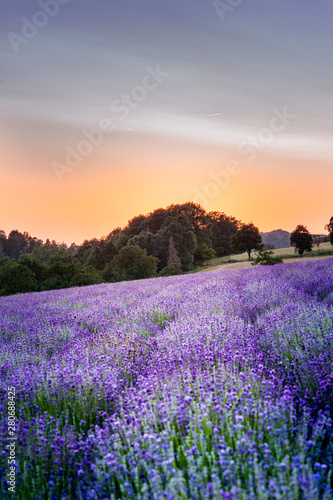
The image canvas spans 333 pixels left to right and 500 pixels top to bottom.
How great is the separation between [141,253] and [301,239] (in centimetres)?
1983

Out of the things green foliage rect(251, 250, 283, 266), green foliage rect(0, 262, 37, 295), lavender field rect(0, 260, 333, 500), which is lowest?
lavender field rect(0, 260, 333, 500)

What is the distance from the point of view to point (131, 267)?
940 inches

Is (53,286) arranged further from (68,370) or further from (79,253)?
(79,253)

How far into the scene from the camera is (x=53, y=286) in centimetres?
1858

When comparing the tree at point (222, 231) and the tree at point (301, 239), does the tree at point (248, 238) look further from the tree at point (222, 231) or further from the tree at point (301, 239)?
the tree at point (222, 231)

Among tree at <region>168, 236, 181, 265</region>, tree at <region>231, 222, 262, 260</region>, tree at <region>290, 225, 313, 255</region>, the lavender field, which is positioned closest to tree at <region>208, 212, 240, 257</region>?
tree at <region>231, 222, 262, 260</region>

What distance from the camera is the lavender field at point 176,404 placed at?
4.82 ft

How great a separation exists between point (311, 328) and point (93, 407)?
2.01 meters

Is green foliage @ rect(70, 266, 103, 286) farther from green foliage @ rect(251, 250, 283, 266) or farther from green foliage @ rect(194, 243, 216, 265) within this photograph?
green foliage @ rect(194, 243, 216, 265)

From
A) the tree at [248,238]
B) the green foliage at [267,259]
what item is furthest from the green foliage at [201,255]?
the green foliage at [267,259]

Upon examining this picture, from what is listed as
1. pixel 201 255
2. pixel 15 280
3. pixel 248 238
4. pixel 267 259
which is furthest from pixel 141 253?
pixel 248 238

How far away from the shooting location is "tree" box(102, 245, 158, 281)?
2357cm

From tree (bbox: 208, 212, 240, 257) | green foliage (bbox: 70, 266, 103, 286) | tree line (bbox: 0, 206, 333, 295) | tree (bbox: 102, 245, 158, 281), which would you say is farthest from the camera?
tree (bbox: 208, 212, 240, 257)

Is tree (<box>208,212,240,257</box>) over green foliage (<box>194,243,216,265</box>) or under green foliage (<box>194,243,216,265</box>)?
over
